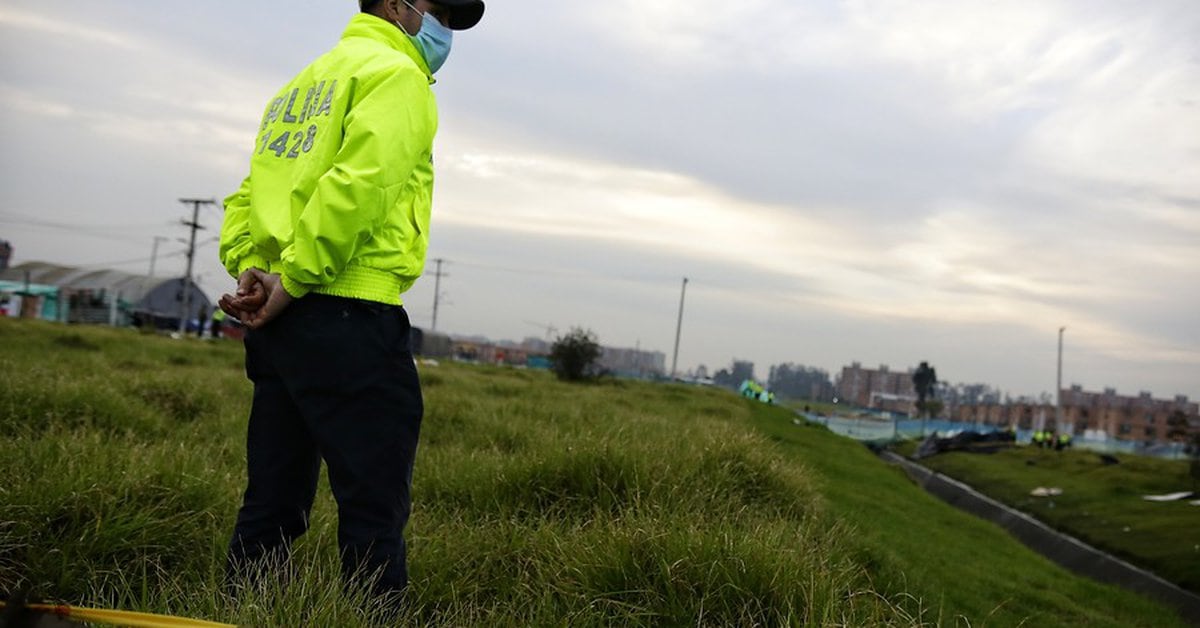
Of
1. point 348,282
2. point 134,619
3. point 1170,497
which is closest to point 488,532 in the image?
point 348,282

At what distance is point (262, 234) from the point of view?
7.95 feet

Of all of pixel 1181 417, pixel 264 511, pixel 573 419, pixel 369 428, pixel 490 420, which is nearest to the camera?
pixel 369 428

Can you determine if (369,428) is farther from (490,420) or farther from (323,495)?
(490,420)

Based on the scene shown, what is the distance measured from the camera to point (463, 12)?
2.65 m

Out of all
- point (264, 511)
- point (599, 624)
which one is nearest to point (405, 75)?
point (264, 511)

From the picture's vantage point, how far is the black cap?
8.46ft

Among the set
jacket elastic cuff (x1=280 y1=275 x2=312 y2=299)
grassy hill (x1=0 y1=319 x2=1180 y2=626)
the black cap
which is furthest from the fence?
jacket elastic cuff (x1=280 y1=275 x2=312 y2=299)

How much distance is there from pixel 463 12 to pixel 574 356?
27.6 meters

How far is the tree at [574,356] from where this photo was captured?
30.0m

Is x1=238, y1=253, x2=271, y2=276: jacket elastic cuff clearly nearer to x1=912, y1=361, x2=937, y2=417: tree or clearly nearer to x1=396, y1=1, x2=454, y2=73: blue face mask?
x1=396, y1=1, x2=454, y2=73: blue face mask

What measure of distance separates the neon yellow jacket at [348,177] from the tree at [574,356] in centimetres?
2719

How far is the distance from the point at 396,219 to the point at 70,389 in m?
4.02

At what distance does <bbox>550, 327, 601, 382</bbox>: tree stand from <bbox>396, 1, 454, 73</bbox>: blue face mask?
27.1m

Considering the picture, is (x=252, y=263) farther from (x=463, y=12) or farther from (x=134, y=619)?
(x=134, y=619)
